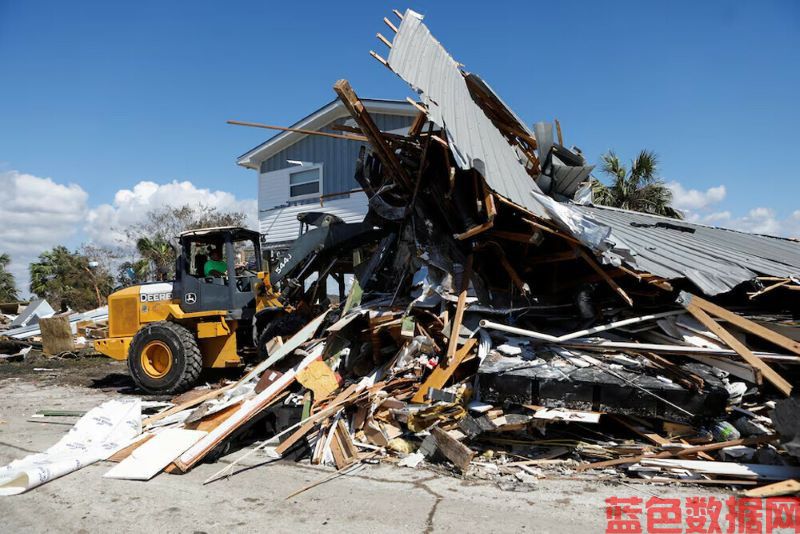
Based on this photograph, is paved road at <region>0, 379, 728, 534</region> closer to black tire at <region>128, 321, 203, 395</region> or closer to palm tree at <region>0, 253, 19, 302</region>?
black tire at <region>128, 321, 203, 395</region>

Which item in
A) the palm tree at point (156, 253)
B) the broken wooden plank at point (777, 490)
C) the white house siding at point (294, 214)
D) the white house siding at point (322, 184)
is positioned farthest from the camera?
the palm tree at point (156, 253)

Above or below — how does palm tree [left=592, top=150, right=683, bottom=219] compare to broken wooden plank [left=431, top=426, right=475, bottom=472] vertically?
above

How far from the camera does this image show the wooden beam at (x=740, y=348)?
4.83m

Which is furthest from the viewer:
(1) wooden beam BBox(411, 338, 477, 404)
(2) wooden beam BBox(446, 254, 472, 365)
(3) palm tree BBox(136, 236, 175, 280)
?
(3) palm tree BBox(136, 236, 175, 280)

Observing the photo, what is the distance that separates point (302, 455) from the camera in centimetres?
564

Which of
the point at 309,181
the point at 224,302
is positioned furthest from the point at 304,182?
the point at 224,302

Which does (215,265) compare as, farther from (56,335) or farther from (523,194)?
(56,335)

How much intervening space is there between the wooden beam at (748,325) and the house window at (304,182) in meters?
13.7

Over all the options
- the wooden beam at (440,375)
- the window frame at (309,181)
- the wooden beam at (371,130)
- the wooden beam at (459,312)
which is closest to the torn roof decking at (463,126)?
the wooden beam at (371,130)

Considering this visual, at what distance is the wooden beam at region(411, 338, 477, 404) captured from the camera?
5.78 metres

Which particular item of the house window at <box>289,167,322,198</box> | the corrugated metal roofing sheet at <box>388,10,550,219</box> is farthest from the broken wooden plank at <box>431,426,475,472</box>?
the house window at <box>289,167,322,198</box>

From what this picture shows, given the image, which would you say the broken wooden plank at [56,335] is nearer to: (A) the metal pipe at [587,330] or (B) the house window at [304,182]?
(B) the house window at [304,182]

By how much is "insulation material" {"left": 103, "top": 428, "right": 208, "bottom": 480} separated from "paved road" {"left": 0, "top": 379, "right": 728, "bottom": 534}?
0.37 ft

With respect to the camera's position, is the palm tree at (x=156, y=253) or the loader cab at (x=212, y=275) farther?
the palm tree at (x=156, y=253)
